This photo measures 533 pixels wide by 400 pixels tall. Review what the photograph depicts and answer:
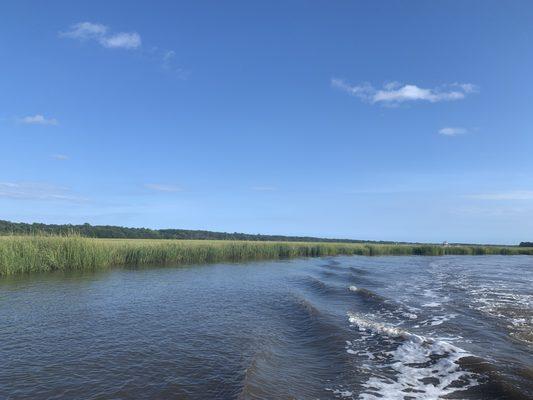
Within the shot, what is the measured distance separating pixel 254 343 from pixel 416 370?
4.00 m

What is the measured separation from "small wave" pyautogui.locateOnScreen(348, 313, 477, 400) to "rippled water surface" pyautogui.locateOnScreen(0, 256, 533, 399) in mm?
28

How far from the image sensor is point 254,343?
35.5 ft

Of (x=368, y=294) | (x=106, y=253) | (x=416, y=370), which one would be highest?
(x=106, y=253)

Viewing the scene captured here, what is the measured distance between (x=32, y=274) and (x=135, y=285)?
6.45 m

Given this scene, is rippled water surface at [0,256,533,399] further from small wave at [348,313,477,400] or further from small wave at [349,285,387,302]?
small wave at [349,285,387,302]

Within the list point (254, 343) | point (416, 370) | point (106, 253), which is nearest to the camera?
point (416, 370)

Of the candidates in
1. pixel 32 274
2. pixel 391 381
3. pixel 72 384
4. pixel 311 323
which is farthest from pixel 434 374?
pixel 32 274

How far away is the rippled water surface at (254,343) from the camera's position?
7.89 metres

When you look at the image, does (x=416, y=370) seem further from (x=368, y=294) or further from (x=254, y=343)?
(x=368, y=294)

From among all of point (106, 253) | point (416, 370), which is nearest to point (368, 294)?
point (416, 370)

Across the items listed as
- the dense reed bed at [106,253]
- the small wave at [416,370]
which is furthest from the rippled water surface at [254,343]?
the dense reed bed at [106,253]

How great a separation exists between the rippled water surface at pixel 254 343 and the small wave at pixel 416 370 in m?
0.03

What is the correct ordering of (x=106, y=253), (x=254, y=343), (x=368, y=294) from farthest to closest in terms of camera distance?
(x=106, y=253)
(x=368, y=294)
(x=254, y=343)

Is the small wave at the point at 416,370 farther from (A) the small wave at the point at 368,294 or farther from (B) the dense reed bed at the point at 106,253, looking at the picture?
(B) the dense reed bed at the point at 106,253
